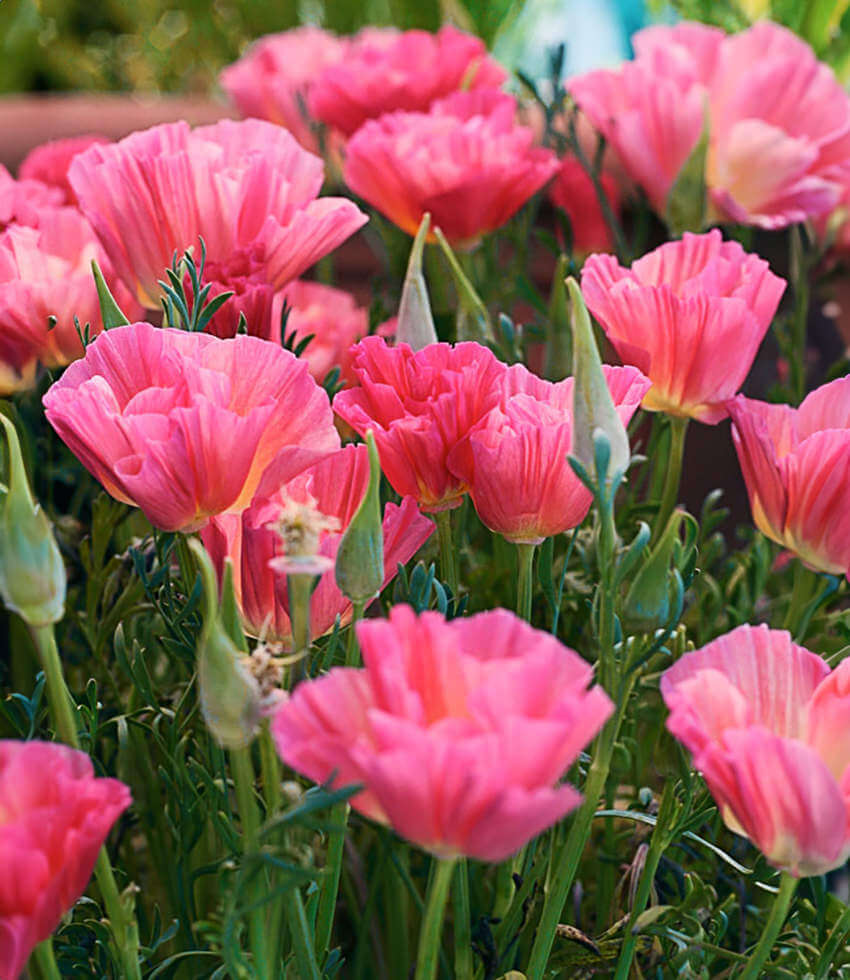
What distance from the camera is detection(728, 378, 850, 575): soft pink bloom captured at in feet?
1.25

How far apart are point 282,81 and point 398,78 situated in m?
0.15

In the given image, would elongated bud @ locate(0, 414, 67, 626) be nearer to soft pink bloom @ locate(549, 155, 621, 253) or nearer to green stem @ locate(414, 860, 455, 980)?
green stem @ locate(414, 860, 455, 980)

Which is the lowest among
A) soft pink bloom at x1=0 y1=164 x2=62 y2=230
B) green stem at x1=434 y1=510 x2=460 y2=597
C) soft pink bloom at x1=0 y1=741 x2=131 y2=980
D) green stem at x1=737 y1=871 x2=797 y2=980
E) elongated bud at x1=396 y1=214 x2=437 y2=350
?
green stem at x1=737 y1=871 x2=797 y2=980

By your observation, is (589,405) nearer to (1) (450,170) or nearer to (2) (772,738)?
(2) (772,738)

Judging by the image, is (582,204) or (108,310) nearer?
(108,310)

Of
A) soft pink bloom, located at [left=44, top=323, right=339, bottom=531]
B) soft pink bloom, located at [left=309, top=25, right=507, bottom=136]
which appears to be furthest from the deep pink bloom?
soft pink bloom, located at [left=309, top=25, right=507, bottom=136]

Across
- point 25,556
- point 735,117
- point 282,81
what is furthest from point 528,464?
point 282,81

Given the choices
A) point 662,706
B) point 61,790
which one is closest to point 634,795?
point 662,706

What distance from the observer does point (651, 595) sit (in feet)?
1.02

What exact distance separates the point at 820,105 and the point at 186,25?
1414 mm

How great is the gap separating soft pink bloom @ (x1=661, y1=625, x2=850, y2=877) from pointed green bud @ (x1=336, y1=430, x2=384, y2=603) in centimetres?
8

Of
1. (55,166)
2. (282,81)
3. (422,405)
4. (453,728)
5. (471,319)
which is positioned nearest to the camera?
(453,728)

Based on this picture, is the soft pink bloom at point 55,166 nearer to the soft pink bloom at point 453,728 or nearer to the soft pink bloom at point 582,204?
the soft pink bloom at point 582,204

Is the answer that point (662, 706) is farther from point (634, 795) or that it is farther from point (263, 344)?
point (263, 344)
